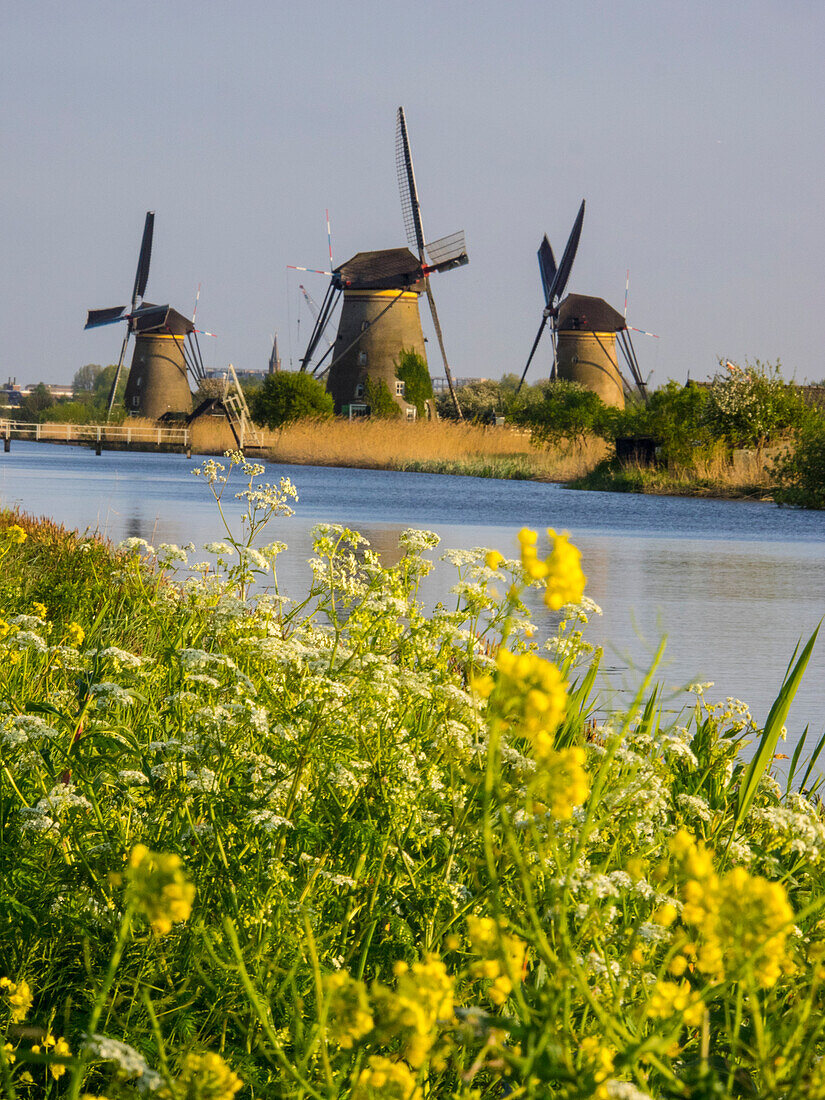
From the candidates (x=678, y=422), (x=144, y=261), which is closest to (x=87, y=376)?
(x=144, y=261)

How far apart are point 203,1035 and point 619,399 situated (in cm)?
5575

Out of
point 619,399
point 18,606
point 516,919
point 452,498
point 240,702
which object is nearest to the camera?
point 516,919

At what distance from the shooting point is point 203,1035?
211 cm

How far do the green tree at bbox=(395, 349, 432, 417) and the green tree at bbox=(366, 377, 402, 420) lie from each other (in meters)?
0.80

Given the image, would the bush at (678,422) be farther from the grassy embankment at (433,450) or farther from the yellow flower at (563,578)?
the yellow flower at (563,578)

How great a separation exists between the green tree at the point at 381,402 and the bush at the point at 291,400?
1.68 metres

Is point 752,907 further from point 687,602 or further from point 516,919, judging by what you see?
point 687,602

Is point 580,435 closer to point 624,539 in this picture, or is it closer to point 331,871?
point 624,539

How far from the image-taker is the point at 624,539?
16.4 meters

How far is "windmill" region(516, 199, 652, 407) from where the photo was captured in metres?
54.8

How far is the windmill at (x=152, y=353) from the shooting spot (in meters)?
59.4

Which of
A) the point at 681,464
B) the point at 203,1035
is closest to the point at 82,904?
the point at 203,1035

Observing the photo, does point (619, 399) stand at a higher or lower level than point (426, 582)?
higher

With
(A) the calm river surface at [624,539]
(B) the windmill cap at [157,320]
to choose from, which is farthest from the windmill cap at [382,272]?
(A) the calm river surface at [624,539]
